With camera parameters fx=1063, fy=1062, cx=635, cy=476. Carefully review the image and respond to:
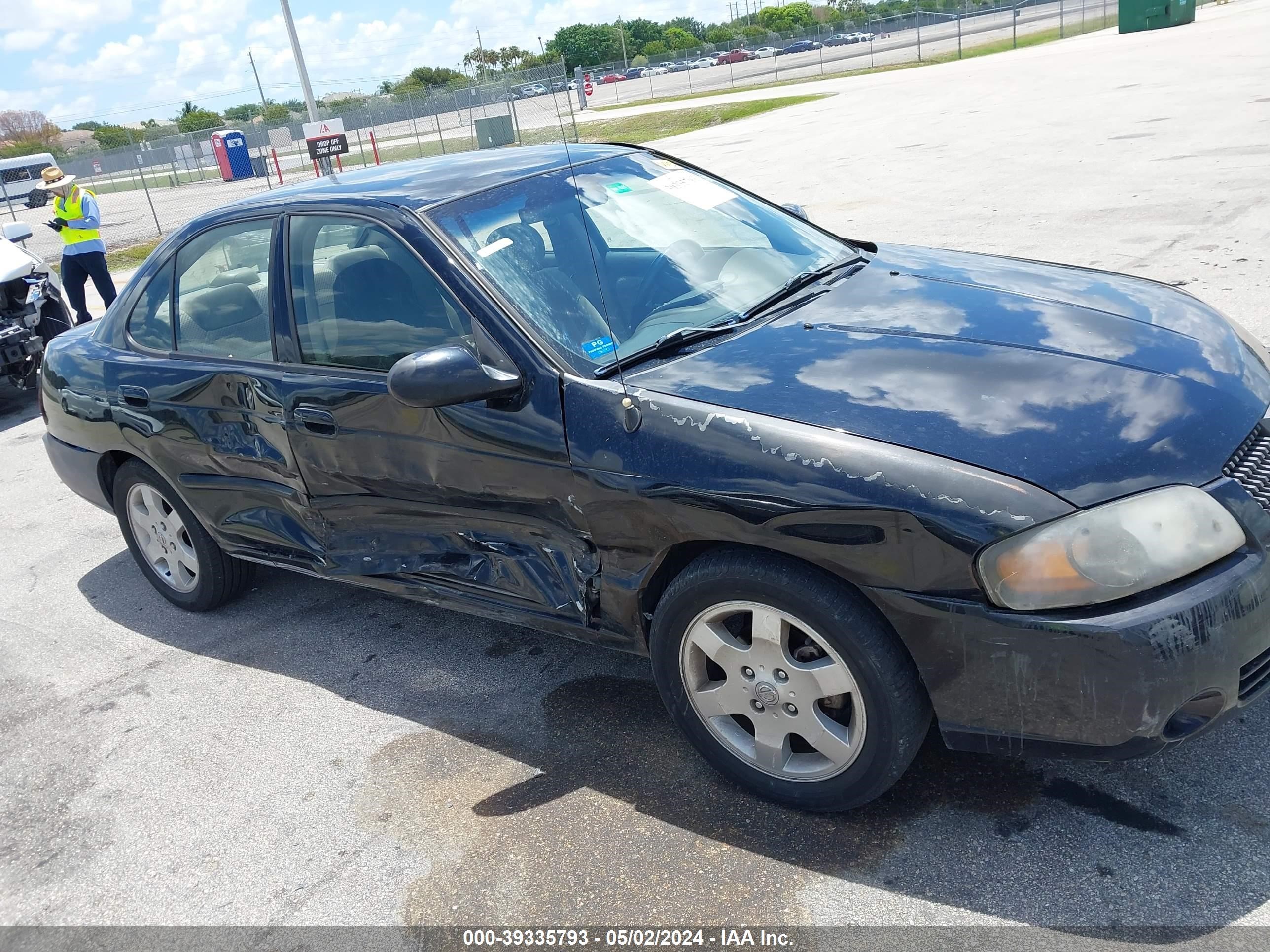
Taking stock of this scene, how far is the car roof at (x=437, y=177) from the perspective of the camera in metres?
3.64

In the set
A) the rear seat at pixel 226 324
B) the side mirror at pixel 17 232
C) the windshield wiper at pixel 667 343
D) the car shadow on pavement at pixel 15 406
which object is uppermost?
the side mirror at pixel 17 232

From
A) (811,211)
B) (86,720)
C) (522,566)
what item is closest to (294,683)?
(86,720)

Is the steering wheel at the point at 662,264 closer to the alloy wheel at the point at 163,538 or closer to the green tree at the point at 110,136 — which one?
the alloy wheel at the point at 163,538

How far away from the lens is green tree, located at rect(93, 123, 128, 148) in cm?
5845

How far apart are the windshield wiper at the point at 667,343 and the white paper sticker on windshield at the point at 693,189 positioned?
90cm

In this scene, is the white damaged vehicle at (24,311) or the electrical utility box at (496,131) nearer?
the white damaged vehicle at (24,311)

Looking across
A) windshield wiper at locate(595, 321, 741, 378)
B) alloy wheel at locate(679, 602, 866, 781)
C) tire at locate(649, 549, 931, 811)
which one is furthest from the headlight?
windshield wiper at locate(595, 321, 741, 378)

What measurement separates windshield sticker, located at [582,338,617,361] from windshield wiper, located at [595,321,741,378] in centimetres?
5

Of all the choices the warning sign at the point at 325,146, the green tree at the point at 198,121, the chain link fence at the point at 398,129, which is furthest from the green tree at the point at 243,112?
the warning sign at the point at 325,146

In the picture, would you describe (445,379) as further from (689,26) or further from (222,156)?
(689,26)

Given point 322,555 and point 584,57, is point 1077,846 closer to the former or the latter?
point 322,555

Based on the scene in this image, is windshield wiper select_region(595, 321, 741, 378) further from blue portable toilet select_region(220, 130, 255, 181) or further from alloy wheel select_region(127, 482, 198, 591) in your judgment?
blue portable toilet select_region(220, 130, 255, 181)

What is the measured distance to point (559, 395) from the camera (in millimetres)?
3035

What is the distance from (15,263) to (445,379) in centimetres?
826
